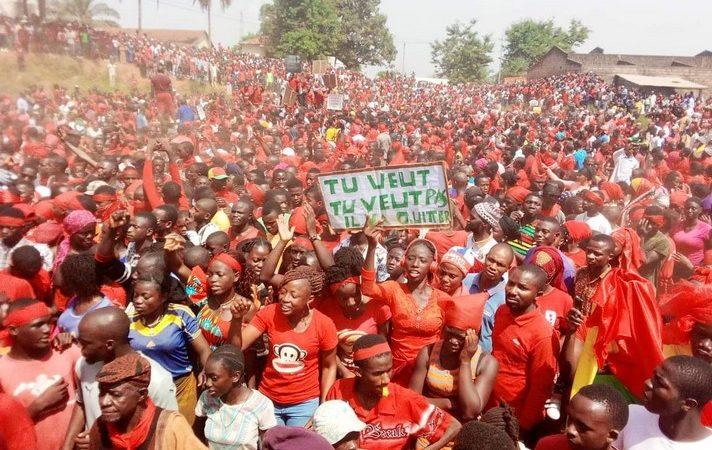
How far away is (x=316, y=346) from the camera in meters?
3.51

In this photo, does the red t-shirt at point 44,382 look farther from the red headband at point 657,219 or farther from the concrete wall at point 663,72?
the concrete wall at point 663,72

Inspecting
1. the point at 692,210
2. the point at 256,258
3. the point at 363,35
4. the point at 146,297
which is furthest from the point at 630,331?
the point at 363,35

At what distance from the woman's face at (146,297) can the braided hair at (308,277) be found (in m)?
0.75

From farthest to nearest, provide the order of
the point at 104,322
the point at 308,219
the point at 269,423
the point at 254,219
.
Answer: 1. the point at 254,219
2. the point at 308,219
3. the point at 269,423
4. the point at 104,322

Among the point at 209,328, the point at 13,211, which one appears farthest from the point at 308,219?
the point at 13,211

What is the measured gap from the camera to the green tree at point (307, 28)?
4544 cm

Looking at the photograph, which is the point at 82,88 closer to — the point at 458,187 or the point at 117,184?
the point at 117,184

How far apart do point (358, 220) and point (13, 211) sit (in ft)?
9.50

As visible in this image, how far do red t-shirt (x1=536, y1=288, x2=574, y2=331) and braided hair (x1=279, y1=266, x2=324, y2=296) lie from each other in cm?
153

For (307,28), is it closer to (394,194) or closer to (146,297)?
(394,194)

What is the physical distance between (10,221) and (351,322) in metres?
3.01

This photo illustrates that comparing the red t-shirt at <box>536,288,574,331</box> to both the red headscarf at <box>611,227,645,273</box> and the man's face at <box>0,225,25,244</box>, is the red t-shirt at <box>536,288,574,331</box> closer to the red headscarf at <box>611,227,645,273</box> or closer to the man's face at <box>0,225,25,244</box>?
the red headscarf at <box>611,227,645,273</box>

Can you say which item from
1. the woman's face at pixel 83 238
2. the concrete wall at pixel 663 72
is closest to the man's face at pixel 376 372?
the woman's face at pixel 83 238

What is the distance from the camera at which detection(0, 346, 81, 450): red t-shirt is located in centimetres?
289
